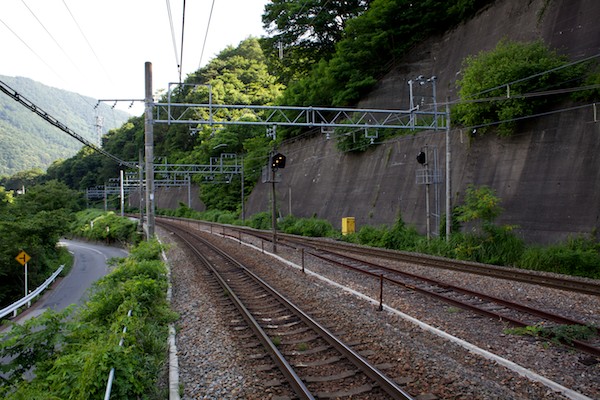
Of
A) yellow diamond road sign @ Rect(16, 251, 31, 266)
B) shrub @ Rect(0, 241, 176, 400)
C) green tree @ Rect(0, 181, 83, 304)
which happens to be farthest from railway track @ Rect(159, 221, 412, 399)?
green tree @ Rect(0, 181, 83, 304)

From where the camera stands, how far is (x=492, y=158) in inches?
717

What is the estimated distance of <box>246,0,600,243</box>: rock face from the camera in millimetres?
14570

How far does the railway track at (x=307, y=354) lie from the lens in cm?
525

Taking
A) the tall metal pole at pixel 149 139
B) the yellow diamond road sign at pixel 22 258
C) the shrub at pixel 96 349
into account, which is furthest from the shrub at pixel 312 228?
the shrub at pixel 96 349

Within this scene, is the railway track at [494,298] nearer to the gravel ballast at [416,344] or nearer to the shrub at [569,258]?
the gravel ballast at [416,344]

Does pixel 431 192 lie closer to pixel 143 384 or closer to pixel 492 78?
pixel 492 78

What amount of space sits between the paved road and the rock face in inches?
620

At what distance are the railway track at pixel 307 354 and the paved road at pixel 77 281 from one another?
797 centimetres

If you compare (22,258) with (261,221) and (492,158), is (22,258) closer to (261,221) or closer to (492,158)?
(261,221)

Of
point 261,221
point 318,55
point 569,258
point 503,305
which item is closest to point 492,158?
point 569,258

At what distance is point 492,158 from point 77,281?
28683mm

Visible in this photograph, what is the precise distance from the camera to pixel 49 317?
260 inches

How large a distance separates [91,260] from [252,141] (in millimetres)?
20556

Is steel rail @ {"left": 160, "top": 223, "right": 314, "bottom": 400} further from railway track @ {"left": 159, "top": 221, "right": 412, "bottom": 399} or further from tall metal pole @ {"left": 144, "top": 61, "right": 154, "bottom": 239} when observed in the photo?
tall metal pole @ {"left": 144, "top": 61, "right": 154, "bottom": 239}
